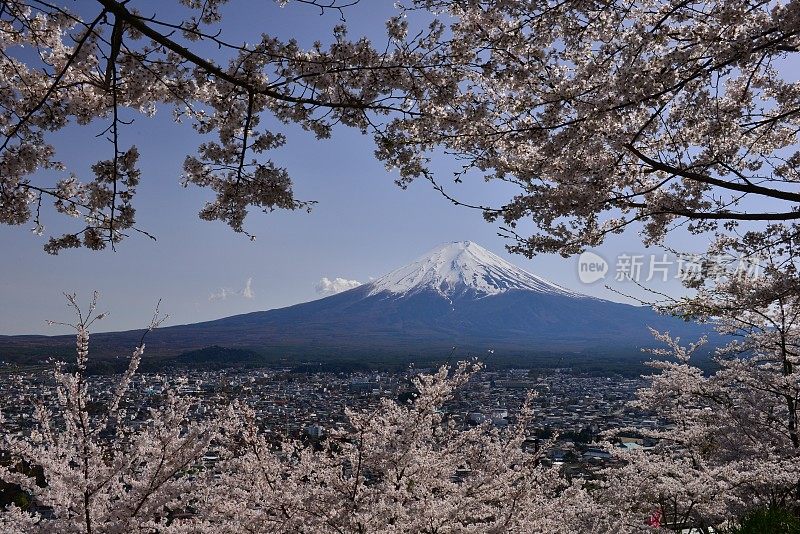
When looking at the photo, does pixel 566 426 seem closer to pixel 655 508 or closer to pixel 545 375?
pixel 655 508

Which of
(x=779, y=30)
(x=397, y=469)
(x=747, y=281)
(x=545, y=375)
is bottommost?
(x=545, y=375)

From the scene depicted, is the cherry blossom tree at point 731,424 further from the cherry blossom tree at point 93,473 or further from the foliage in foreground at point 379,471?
the cherry blossom tree at point 93,473

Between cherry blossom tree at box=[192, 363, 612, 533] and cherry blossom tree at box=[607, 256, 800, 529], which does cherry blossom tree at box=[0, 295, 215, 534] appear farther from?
cherry blossom tree at box=[607, 256, 800, 529]

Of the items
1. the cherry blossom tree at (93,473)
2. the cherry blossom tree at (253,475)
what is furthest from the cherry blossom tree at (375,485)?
the cherry blossom tree at (93,473)

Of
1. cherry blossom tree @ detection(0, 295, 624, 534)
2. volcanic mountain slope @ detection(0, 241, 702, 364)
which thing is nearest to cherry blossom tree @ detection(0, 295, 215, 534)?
cherry blossom tree @ detection(0, 295, 624, 534)

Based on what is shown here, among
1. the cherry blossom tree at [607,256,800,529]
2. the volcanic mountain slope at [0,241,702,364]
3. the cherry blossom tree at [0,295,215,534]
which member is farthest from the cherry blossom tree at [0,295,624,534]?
the volcanic mountain slope at [0,241,702,364]

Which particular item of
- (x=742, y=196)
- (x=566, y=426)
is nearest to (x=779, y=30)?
(x=742, y=196)

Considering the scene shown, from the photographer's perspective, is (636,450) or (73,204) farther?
(636,450)

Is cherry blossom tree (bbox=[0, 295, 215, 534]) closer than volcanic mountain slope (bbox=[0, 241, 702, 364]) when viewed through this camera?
Yes

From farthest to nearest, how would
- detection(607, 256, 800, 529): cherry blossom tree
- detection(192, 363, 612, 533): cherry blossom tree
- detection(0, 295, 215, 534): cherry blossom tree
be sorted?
detection(607, 256, 800, 529): cherry blossom tree
detection(192, 363, 612, 533): cherry blossom tree
detection(0, 295, 215, 534): cherry blossom tree

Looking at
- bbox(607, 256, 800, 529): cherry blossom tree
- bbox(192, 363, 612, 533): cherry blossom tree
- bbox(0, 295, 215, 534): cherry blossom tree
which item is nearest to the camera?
bbox(0, 295, 215, 534): cherry blossom tree
